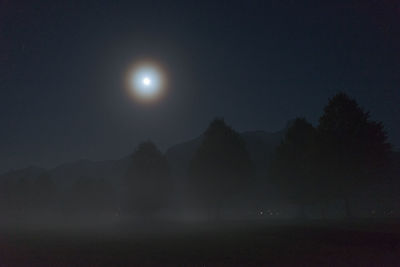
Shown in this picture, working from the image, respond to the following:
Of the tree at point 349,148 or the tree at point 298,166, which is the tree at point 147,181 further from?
the tree at point 349,148

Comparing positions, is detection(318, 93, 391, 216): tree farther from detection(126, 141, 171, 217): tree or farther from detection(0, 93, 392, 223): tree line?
detection(126, 141, 171, 217): tree

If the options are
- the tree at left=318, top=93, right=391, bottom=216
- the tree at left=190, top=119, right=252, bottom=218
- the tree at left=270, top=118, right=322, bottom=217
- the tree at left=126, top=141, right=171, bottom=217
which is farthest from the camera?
the tree at left=126, top=141, right=171, bottom=217

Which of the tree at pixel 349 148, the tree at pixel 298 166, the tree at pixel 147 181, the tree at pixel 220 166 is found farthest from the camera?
the tree at pixel 147 181

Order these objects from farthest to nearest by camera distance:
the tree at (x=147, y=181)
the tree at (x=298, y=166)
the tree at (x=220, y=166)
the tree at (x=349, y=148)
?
1. the tree at (x=147, y=181)
2. the tree at (x=220, y=166)
3. the tree at (x=298, y=166)
4. the tree at (x=349, y=148)

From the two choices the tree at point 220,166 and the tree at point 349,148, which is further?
the tree at point 220,166

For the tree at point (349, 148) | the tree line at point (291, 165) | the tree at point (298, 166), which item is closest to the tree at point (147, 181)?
the tree line at point (291, 165)

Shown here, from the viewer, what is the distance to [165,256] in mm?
15211

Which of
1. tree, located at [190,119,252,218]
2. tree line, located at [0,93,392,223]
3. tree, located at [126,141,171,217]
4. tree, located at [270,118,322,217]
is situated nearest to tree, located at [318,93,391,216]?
tree line, located at [0,93,392,223]

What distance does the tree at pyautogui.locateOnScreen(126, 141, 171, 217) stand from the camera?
5353cm

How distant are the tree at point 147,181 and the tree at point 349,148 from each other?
29.7m

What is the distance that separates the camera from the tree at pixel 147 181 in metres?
53.5

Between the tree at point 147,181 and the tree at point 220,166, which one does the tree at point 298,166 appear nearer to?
the tree at point 220,166

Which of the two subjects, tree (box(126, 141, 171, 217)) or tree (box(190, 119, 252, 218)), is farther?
tree (box(126, 141, 171, 217))

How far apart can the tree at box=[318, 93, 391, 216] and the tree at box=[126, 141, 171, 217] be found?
29.7 meters
